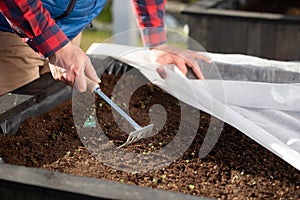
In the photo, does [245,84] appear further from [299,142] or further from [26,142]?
[26,142]

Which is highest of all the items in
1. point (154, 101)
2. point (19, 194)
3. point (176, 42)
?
point (19, 194)

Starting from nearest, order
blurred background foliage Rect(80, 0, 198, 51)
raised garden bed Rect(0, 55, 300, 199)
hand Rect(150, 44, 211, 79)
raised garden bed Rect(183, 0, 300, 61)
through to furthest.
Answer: raised garden bed Rect(0, 55, 300, 199) → hand Rect(150, 44, 211, 79) → raised garden bed Rect(183, 0, 300, 61) → blurred background foliage Rect(80, 0, 198, 51)

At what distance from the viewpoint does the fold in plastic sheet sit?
1.56 meters

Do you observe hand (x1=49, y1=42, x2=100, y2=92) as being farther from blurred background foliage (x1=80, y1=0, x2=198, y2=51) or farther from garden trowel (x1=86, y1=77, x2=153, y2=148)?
blurred background foliage (x1=80, y1=0, x2=198, y2=51)

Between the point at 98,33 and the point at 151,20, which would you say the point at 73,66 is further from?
the point at 98,33

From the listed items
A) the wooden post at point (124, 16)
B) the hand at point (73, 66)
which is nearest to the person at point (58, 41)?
the hand at point (73, 66)

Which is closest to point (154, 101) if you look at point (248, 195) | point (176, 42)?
point (248, 195)

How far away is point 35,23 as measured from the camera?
144cm

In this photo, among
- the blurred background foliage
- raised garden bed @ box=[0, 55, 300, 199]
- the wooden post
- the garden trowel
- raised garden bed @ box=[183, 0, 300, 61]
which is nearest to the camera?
raised garden bed @ box=[0, 55, 300, 199]

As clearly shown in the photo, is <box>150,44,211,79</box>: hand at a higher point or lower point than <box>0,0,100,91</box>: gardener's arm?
lower

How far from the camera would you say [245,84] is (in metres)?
1.81

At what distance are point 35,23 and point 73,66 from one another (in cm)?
15

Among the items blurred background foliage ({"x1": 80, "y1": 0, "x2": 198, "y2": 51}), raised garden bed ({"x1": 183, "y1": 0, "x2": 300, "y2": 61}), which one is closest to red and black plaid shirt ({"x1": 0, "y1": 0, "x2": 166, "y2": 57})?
raised garden bed ({"x1": 183, "y1": 0, "x2": 300, "y2": 61})

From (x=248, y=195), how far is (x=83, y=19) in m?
0.84
